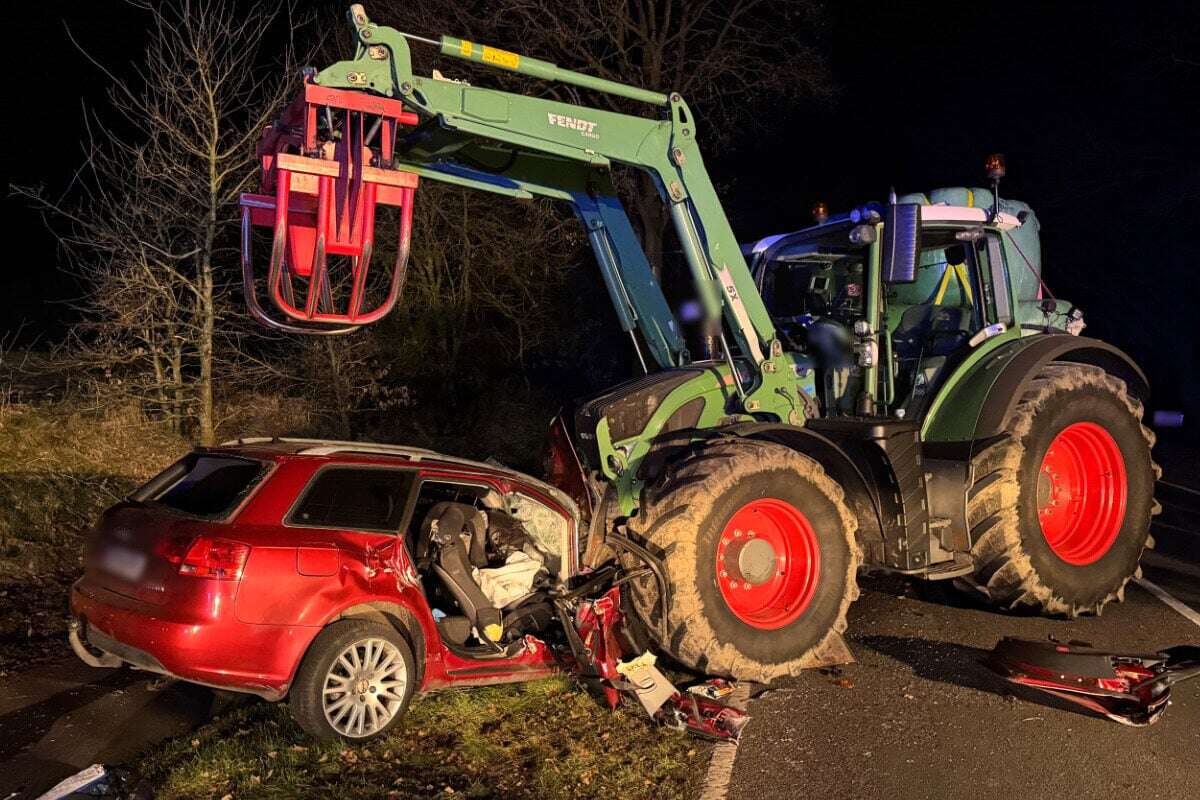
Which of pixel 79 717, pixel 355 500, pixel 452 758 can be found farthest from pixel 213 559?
pixel 79 717

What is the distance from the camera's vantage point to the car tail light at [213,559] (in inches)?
179

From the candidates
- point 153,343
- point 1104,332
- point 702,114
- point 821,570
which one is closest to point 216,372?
point 153,343

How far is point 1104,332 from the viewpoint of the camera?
2241 cm

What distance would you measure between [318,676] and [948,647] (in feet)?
14.0

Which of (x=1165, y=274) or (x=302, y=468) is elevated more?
(x=1165, y=274)

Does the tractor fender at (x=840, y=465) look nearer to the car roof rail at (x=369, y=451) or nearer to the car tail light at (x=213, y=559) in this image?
the car roof rail at (x=369, y=451)

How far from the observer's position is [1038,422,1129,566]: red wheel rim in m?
7.33

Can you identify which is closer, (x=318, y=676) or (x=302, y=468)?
(x=318, y=676)

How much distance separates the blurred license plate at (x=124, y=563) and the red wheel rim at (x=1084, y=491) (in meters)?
6.42

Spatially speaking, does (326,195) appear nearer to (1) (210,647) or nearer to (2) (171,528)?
(2) (171,528)

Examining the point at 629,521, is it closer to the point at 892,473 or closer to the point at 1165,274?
the point at 892,473

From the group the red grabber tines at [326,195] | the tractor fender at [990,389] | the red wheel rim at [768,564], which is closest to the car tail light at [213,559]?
the red grabber tines at [326,195]

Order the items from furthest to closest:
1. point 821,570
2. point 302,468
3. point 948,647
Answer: point 948,647 → point 821,570 → point 302,468

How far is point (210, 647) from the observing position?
4492 mm
